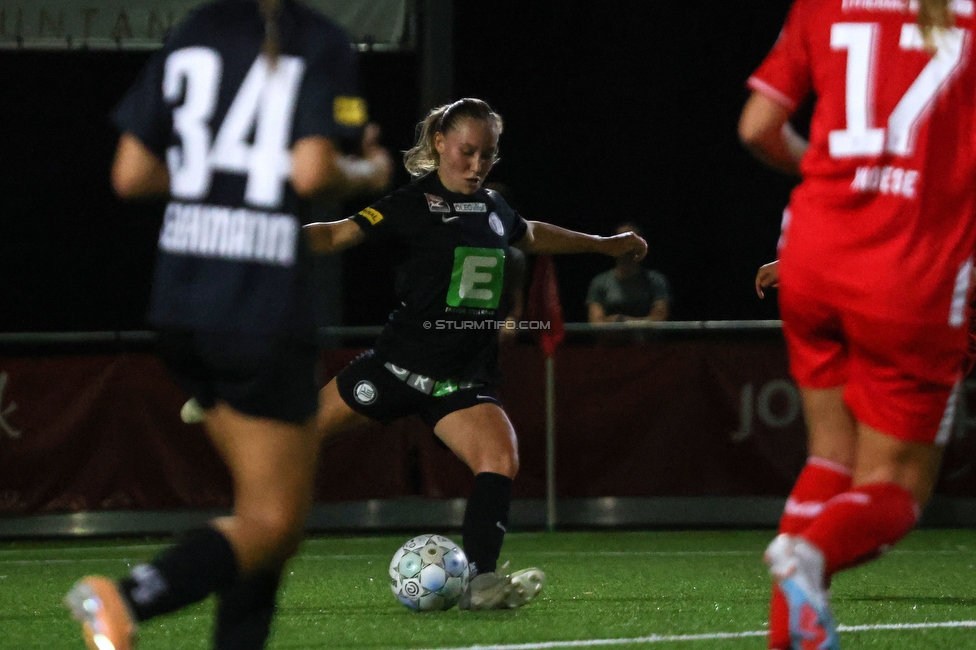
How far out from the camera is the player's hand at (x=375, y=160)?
3275 mm

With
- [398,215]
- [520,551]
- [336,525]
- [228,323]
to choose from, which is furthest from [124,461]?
[228,323]

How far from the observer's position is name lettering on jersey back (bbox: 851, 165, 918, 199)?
345cm

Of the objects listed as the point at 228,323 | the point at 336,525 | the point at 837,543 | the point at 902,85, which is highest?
the point at 902,85

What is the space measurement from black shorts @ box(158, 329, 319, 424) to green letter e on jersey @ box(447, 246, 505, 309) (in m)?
2.65

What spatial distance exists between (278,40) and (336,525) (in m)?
7.25

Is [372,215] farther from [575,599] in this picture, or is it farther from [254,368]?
[254,368]

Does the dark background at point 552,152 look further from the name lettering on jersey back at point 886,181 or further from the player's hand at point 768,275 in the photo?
the name lettering on jersey back at point 886,181

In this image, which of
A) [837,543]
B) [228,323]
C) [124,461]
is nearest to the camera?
[228,323]

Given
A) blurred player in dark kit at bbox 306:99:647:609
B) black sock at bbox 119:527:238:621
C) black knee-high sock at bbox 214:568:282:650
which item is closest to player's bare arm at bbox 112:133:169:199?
black sock at bbox 119:527:238:621

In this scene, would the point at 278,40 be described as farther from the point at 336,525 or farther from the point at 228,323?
the point at 336,525

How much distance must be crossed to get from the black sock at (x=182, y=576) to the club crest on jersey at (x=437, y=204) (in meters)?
2.92

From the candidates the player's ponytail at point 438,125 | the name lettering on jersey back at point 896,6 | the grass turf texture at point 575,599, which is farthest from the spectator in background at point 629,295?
the name lettering on jersey back at point 896,6

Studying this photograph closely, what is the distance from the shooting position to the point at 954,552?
28.4ft

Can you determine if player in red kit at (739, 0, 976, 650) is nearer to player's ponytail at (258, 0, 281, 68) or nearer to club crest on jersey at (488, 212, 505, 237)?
player's ponytail at (258, 0, 281, 68)
